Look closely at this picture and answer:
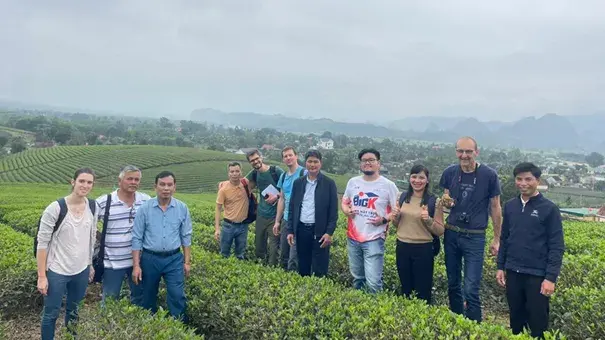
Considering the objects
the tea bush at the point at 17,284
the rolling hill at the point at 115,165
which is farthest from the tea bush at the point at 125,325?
the rolling hill at the point at 115,165

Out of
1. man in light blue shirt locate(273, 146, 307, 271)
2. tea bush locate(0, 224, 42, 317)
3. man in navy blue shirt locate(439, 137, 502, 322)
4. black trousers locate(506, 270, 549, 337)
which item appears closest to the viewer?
black trousers locate(506, 270, 549, 337)

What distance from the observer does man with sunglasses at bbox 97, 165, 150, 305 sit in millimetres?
4801

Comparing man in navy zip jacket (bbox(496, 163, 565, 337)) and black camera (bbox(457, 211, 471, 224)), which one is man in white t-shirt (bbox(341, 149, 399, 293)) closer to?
black camera (bbox(457, 211, 471, 224))

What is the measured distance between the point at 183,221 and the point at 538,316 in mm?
4135

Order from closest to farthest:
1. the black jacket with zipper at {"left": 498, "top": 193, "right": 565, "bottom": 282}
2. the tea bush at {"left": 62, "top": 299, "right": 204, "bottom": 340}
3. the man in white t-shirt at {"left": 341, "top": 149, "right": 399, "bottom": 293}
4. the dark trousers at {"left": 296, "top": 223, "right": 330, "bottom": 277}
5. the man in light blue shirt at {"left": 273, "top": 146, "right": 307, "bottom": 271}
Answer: the tea bush at {"left": 62, "top": 299, "right": 204, "bottom": 340}, the black jacket with zipper at {"left": 498, "top": 193, "right": 565, "bottom": 282}, the man in white t-shirt at {"left": 341, "top": 149, "right": 399, "bottom": 293}, the dark trousers at {"left": 296, "top": 223, "right": 330, "bottom": 277}, the man in light blue shirt at {"left": 273, "top": 146, "right": 307, "bottom": 271}

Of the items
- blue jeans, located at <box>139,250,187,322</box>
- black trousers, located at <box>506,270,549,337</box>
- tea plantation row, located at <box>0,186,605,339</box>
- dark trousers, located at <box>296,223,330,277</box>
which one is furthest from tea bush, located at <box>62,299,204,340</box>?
black trousers, located at <box>506,270,549,337</box>

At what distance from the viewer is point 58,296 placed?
445 centimetres

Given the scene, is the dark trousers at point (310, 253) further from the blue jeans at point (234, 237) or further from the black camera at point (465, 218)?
the black camera at point (465, 218)

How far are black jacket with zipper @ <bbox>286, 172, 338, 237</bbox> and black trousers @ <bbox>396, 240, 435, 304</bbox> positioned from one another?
1053 mm

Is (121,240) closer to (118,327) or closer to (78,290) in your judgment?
(78,290)

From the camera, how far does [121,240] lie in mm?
4840

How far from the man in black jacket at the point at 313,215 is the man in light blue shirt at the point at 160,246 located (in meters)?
1.77

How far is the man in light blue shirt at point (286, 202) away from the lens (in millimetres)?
6207

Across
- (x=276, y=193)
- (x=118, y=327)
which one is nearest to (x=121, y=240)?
(x=118, y=327)
